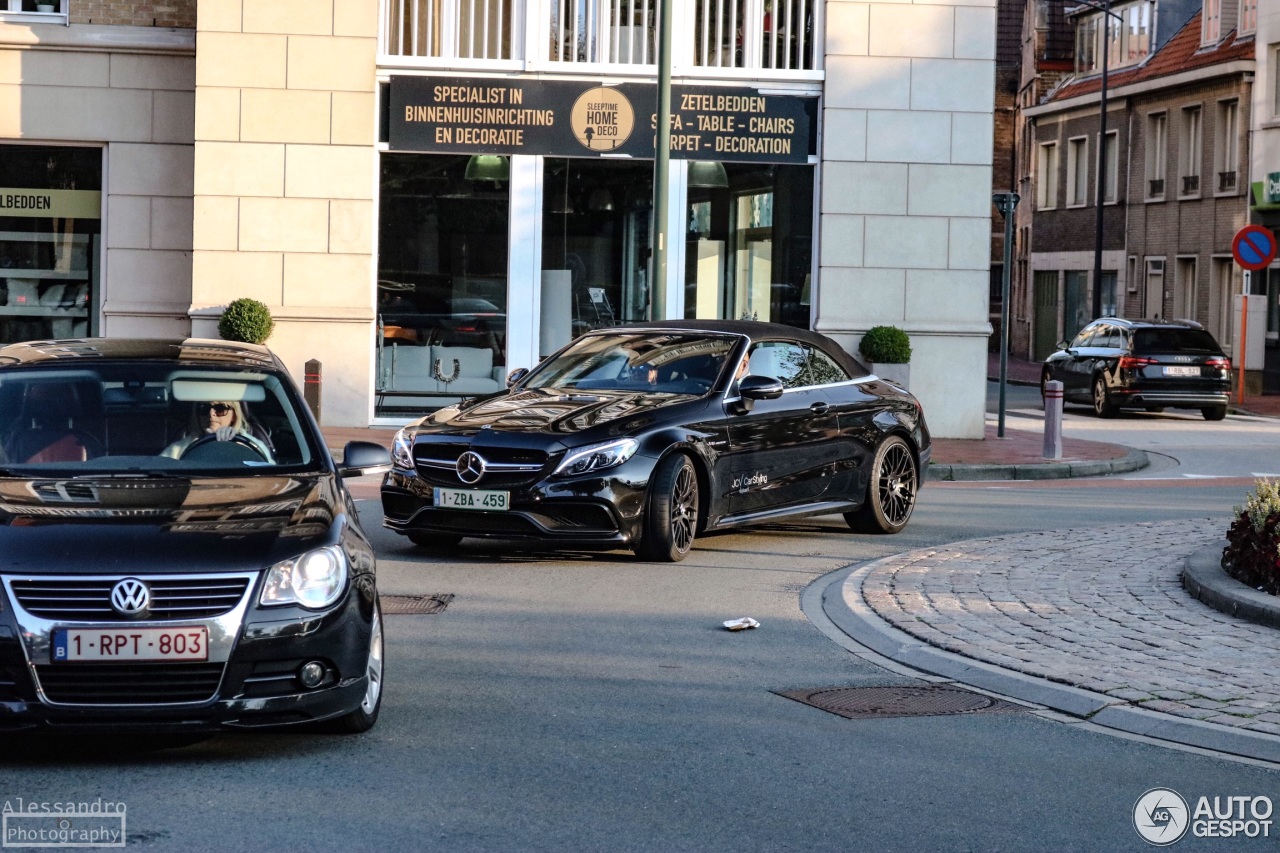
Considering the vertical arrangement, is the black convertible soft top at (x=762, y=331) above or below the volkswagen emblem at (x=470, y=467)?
above

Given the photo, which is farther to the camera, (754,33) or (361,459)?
(754,33)

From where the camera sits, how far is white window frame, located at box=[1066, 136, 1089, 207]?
164ft

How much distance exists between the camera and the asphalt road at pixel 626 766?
5336mm

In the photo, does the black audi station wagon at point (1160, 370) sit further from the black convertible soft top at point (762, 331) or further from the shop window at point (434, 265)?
the black convertible soft top at point (762, 331)

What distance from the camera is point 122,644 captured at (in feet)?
18.4

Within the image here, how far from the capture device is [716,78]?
2134 centimetres

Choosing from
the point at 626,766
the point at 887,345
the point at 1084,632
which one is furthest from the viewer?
the point at 887,345

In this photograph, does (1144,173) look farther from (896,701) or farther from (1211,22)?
(896,701)

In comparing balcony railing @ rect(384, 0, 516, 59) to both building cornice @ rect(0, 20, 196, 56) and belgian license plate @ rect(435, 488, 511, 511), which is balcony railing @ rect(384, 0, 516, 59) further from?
belgian license plate @ rect(435, 488, 511, 511)

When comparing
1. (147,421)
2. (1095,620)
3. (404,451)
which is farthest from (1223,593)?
(147,421)

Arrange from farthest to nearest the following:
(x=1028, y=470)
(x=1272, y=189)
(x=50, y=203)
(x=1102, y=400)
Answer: (x=1272, y=189) < (x=1102, y=400) < (x=50, y=203) < (x=1028, y=470)

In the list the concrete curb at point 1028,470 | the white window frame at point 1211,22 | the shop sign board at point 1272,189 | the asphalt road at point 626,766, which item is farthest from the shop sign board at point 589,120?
the white window frame at point 1211,22

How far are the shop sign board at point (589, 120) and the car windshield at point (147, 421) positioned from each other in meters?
14.1

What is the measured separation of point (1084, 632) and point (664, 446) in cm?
302
